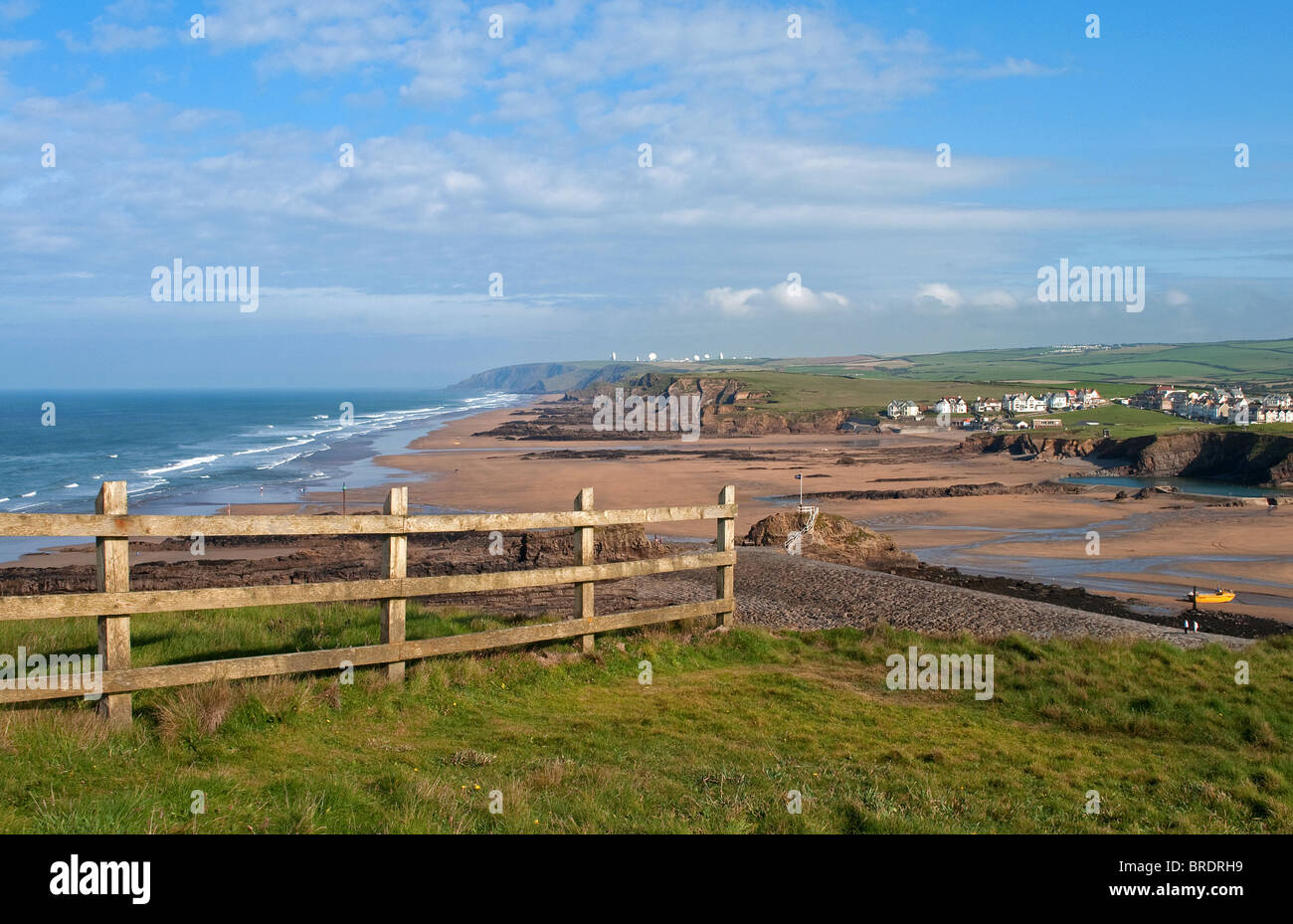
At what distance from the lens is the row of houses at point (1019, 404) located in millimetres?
136625

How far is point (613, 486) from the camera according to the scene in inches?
2237

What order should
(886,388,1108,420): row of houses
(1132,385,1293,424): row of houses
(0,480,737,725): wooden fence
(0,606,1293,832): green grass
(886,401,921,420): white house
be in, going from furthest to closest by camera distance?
(886,388,1108,420): row of houses → (886,401,921,420): white house → (1132,385,1293,424): row of houses → (0,480,737,725): wooden fence → (0,606,1293,832): green grass

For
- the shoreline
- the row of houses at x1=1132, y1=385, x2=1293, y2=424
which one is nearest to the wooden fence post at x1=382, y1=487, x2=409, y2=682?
the shoreline

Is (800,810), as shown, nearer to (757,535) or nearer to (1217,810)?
→ (1217,810)

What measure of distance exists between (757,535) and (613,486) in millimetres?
24390

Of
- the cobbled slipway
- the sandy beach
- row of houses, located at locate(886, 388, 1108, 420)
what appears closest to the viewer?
the cobbled slipway

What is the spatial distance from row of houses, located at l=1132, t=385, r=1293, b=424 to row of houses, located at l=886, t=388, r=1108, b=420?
314 inches

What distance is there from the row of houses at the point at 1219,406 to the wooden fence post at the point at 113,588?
4356 inches

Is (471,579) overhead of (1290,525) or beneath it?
overhead

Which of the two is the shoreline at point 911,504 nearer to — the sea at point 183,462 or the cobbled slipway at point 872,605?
the sea at point 183,462

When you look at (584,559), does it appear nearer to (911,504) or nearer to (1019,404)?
(911,504)

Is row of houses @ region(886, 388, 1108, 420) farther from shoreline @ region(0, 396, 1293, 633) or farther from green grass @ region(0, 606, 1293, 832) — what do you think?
green grass @ region(0, 606, 1293, 832)

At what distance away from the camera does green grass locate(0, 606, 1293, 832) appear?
5.34m
